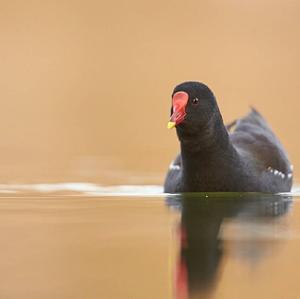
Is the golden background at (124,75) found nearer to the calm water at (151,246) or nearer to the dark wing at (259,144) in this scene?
the dark wing at (259,144)

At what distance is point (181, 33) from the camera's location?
16.9 meters

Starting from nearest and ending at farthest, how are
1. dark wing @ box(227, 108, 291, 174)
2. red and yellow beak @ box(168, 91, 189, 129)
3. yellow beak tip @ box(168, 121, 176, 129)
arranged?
yellow beak tip @ box(168, 121, 176, 129) → red and yellow beak @ box(168, 91, 189, 129) → dark wing @ box(227, 108, 291, 174)

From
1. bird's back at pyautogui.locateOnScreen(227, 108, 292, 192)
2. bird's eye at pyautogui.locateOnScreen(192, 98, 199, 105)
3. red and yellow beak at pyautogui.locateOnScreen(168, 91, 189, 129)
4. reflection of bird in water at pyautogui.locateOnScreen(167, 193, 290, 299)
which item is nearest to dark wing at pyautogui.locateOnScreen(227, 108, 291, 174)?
bird's back at pyautogui.locateOnScreen(227, 108, 292, 192)

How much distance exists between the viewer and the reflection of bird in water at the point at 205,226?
175 inches

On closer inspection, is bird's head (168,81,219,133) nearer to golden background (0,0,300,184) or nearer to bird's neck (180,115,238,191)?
bird's neck (180,115,238,191)

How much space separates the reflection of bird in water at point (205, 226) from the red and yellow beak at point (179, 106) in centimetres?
51

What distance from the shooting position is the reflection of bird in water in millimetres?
4438

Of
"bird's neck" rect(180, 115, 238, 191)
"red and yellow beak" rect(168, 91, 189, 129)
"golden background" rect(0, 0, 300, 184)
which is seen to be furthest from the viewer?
"golden background" rect(0, 0, 300, 184)

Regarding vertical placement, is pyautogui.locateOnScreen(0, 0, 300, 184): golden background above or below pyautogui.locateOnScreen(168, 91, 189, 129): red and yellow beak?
above

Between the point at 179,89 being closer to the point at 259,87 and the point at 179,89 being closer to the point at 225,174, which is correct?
the point at 225,174

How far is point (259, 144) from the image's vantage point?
27.5ft

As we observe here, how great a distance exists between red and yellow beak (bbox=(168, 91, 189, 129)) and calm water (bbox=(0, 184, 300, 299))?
511mm

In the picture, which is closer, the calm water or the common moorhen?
the calm water

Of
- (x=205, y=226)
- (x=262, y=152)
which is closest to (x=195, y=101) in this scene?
(x=262, y=152)
